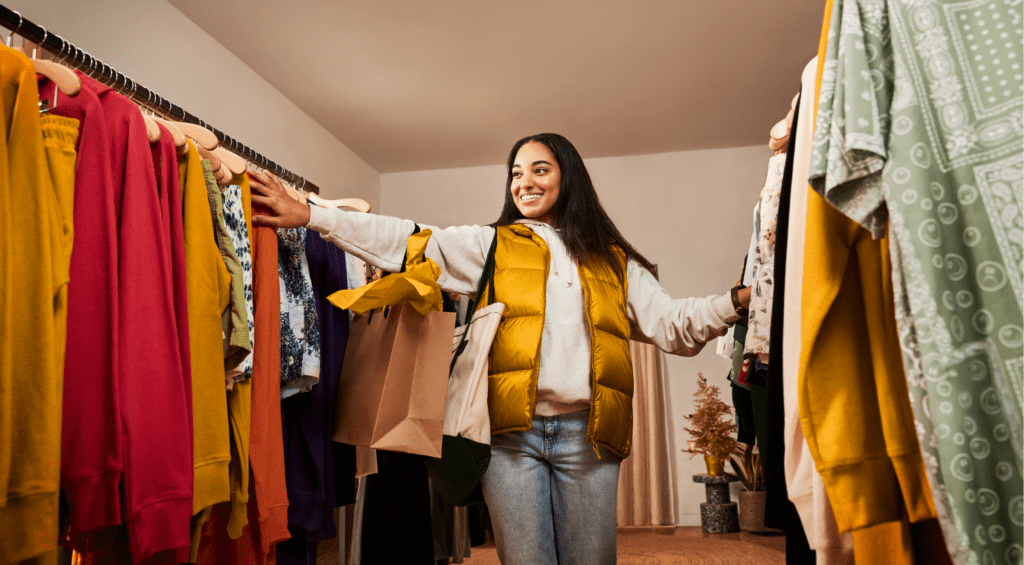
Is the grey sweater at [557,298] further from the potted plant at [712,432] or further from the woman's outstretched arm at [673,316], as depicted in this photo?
the potted plant at [712,432]

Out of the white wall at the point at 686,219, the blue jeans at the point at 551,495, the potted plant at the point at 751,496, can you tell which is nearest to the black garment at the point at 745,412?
the blue jeans at the point at 551,495

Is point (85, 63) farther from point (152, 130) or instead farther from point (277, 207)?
point (277, 207)

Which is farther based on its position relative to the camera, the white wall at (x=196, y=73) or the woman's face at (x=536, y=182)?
the white wall at (x=196, y=73)

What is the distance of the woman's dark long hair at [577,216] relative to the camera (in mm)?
1753

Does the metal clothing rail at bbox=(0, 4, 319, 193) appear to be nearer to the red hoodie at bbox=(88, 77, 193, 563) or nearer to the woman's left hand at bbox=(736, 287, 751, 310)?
the red hoodie at bbox=(88, 77, 193, 563)

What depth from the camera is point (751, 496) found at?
153 inches

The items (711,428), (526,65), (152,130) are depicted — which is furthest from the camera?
(711,428)

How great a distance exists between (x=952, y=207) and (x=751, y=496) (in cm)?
361

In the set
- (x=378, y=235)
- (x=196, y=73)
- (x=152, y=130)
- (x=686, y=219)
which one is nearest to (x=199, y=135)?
(x=152, y=130)

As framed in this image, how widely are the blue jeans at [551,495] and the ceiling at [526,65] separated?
2.15 metres

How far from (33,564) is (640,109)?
3797 millimetres

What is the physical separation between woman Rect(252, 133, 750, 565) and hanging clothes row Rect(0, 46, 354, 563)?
0.26m

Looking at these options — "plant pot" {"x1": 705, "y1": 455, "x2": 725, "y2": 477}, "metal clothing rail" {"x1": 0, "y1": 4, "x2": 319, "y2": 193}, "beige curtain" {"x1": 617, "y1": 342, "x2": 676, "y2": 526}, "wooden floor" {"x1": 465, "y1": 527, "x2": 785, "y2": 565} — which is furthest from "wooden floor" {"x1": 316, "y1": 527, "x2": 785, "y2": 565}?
"metal clothing rail" {"x1": 0, "y1": 4, "x2": 319, "y2": 193}

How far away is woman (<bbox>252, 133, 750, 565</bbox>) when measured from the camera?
1.48 meters
